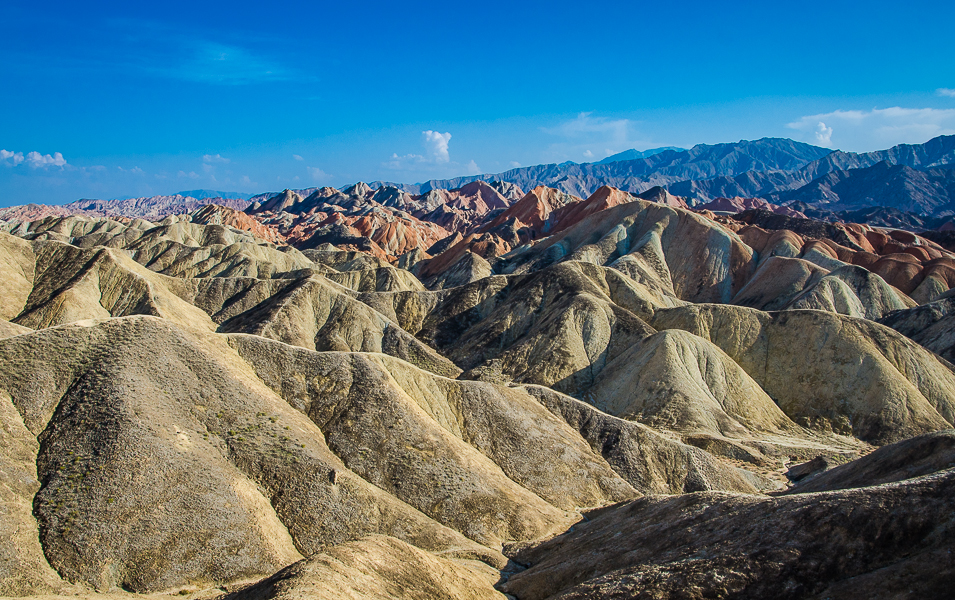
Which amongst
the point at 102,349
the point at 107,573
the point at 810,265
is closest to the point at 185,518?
the point at 107,573

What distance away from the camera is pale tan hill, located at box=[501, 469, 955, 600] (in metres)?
18.4

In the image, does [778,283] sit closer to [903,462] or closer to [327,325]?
[903,462]

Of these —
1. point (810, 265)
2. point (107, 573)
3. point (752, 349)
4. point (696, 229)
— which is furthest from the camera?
point (696, 229)

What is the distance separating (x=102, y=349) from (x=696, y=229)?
10537 centimetres

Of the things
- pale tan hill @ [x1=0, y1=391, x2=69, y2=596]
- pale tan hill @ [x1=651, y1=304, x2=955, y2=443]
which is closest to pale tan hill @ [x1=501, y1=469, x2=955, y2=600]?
pale tan hill @ [x1=0, y1=391, x2=69, y2=596]

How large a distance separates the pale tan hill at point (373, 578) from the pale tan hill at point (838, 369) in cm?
5333

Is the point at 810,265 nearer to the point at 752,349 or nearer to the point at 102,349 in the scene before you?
the point at 752,349

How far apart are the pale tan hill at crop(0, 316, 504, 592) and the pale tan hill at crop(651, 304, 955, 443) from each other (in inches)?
1996

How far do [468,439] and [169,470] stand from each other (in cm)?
2118

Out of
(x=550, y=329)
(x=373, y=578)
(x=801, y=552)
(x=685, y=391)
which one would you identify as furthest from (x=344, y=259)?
(x=801, y=552)

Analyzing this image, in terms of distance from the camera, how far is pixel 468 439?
4394 cm

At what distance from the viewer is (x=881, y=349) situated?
66250mm

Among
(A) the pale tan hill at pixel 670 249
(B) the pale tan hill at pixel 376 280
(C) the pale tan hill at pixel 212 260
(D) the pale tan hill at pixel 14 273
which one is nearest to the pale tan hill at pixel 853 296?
(A) the pale tan hill at pixel 670 249

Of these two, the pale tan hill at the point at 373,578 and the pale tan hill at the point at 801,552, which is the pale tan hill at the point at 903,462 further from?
the pale tan hill at the point at 373,578
